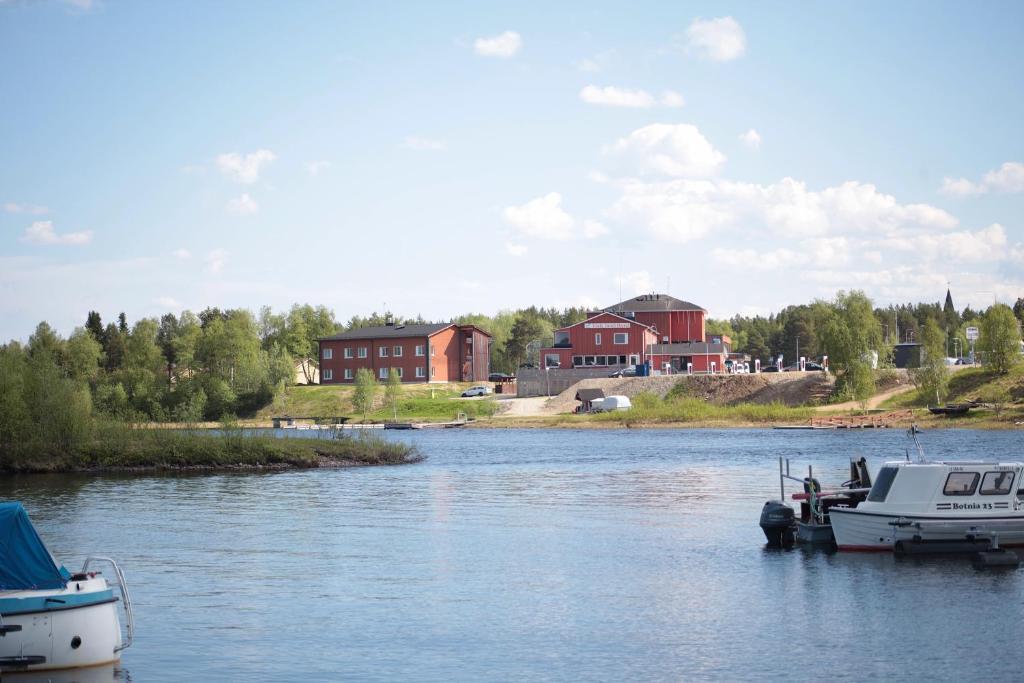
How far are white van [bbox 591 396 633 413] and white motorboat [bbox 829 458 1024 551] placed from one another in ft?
297

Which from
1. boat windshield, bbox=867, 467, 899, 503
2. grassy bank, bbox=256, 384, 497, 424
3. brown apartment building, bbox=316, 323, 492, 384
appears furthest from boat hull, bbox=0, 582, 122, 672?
brown apartment building, bbox=316, 323, 492, 384

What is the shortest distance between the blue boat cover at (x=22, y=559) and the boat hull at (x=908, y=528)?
25092 mm

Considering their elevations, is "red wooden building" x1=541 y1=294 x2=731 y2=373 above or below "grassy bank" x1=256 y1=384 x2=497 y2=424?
above

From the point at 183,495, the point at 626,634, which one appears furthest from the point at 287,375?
the point at 626,634

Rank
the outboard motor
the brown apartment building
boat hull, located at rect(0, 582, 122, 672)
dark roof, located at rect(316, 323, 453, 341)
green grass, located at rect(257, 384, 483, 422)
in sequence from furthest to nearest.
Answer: dark roof, located at rect(316, 323, 453, 341) < the brown apartment building < green grass, located at rect(257, 384, 483, 422) < the outboard motor < boat hull, located at rect(0, 582, 122, 672)

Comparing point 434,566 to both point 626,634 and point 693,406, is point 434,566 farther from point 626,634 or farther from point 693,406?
point 693,406

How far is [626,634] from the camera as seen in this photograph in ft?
92.1

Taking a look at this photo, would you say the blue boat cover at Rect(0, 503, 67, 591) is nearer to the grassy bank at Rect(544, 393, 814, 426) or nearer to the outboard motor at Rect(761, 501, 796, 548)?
the outboard motor at Rect(761, 501, 796, 548)

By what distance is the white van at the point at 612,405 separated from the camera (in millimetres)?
129250

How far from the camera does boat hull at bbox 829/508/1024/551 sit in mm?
37594

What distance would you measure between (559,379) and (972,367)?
48.2 m

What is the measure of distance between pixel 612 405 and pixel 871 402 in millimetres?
28009

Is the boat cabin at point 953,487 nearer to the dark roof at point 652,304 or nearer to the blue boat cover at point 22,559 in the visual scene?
the blue boat cover at point 22,559

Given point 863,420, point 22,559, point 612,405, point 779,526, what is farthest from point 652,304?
point 22,559
